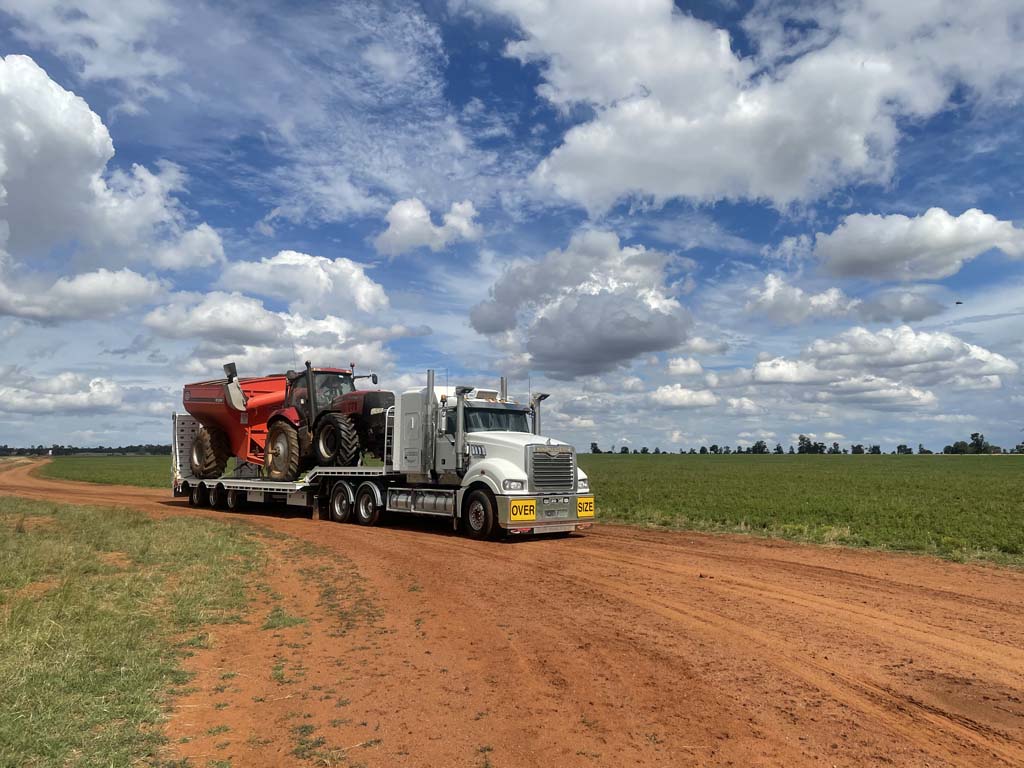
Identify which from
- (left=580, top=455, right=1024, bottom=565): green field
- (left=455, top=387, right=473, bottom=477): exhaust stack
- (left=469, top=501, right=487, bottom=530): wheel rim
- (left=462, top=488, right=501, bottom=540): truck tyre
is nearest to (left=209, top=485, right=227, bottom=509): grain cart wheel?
Result: (left=455, top=387, right=473, bottom=477): exhaust stack

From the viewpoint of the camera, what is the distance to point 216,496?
2459 centimetres

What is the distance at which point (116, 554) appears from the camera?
42.7 feet

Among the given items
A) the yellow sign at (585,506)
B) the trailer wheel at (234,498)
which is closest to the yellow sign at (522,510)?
the yellow sign at (585,506)

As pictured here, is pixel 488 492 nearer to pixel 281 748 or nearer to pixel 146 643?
pixel 146 643

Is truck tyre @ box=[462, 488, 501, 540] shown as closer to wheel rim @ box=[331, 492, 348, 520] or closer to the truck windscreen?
the truck windscreen

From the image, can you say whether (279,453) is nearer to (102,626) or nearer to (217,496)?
(217,496)

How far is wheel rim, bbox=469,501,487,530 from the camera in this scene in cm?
1644

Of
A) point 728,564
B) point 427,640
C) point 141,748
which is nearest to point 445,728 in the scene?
point 141,748

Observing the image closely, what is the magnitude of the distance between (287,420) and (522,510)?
30.6ft

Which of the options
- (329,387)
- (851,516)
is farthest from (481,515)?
(851,516)

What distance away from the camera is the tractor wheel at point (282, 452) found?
70.0ft

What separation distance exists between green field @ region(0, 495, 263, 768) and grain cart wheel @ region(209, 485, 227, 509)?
8193 mm

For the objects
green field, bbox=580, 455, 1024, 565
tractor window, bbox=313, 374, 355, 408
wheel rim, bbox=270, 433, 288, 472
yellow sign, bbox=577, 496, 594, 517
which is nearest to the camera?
green field, bbox=580, 455, 1024, 565

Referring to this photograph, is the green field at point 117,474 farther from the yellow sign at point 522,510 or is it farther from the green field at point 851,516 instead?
the yellow sign at point 522,510
